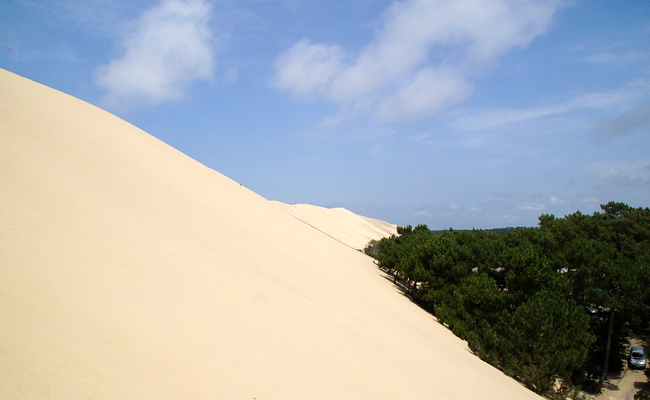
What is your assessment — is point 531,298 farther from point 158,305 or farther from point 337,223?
point 337,223

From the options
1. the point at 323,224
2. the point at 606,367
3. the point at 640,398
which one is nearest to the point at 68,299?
the point at 640,398

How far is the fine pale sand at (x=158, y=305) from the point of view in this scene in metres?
3.58

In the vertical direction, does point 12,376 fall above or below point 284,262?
below

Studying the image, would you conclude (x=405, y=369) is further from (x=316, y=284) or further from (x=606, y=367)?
(x=606, y=367)

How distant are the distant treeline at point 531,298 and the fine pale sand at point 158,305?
191 cm

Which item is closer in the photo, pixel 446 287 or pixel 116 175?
pixel 116 175

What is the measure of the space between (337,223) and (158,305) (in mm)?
58189

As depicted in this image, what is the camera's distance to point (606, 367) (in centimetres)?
1861

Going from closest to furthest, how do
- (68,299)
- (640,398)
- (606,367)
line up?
(68,299)
(640,398)
(606,367)

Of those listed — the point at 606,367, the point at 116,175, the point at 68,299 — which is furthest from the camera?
the point at 606,367

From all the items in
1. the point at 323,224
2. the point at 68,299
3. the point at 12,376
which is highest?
the point at 323,224

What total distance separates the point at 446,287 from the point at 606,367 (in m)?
8.74

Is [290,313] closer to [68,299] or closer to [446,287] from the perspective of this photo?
[68,299]

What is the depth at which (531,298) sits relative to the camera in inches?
556
